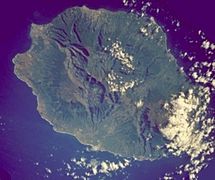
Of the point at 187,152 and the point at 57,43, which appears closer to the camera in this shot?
the point at 57,43

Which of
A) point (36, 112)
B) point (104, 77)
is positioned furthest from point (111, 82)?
point (36, 112)

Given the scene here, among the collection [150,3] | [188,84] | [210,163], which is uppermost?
[150,3]

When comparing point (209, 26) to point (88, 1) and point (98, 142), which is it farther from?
point (98, 142)

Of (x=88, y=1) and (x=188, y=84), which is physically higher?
(x=88, y=1)

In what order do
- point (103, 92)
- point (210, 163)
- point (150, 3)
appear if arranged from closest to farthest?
point (150, 3) < point (103, 92) < point (210, 163)

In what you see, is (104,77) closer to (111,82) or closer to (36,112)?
(111,82)

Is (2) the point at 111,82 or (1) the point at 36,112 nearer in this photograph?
(2) the point at 111,82

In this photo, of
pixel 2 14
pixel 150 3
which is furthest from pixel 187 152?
pixel 2 14

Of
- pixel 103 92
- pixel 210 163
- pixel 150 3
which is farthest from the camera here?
pixel 210 163
